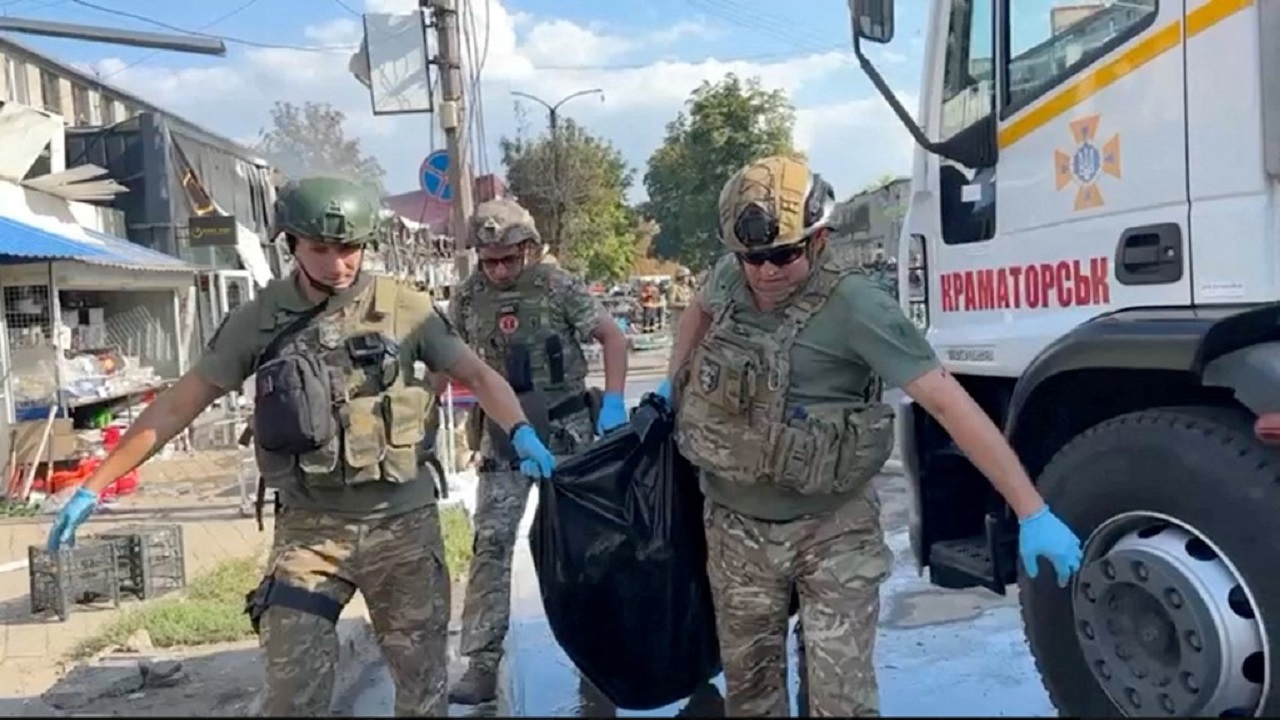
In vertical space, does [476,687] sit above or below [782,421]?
below

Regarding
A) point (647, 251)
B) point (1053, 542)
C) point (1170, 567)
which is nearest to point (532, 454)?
point (1053, 542)

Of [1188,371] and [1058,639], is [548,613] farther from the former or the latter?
[1188,371]

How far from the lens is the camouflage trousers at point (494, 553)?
4.06 metres

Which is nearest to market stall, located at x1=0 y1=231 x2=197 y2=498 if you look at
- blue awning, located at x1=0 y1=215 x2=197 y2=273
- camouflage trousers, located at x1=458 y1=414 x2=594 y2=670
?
blue awning, located at x1=0 y1=215 x2=197 y2=273

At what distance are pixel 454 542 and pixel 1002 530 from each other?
12.5 feet

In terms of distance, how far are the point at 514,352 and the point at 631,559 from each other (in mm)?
1301

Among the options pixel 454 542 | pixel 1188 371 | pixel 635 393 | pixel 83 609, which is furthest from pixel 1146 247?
pixel 635 393

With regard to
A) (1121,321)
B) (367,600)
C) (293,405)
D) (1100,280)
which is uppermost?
(1100,280)

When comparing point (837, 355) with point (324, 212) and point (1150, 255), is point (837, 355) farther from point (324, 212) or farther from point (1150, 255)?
point (324, 212)

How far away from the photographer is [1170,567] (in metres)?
2.56

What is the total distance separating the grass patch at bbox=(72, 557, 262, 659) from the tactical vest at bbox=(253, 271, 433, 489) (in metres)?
2.41

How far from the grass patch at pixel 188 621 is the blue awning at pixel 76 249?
4.07m

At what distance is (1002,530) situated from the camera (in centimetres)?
332

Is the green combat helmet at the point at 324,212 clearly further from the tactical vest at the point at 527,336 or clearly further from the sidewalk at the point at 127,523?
the sidewalk at the point at 127,523
